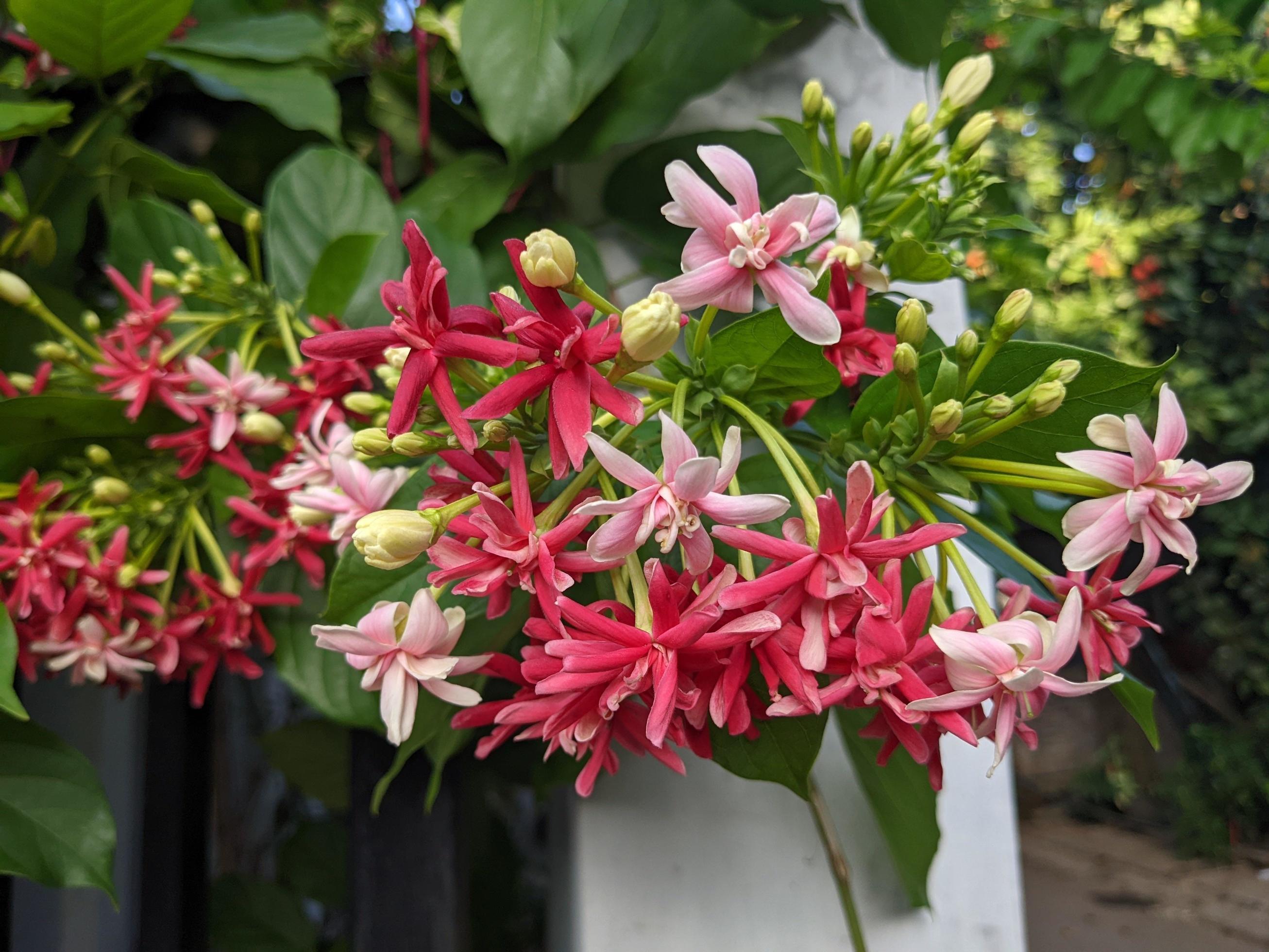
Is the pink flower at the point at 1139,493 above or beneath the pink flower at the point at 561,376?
beneath

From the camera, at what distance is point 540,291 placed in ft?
0.74

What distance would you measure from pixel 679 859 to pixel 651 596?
0.34 meters

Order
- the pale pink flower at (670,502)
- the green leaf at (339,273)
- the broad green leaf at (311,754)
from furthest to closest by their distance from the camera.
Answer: the broad green leaf at (311,754)
the green leaf at (339,273)
the pale pink flower at (670,502)

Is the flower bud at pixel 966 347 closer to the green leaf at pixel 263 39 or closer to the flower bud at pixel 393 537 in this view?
the flower bud at pixel 393 537

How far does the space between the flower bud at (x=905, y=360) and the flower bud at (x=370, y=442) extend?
17cm

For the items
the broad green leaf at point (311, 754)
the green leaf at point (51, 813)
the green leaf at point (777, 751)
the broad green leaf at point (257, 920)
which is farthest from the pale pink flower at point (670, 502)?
the broad green leaf at point (257, 920)

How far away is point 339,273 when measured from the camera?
0.42 metres

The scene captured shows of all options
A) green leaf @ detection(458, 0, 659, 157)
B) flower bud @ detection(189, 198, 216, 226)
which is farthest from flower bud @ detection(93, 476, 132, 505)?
green leaf @ detection(458, 0, 659, 157)

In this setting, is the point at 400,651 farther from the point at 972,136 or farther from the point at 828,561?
the point at 972,136

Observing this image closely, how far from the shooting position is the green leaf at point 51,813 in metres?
0.37

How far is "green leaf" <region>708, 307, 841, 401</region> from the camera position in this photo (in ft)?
0.87

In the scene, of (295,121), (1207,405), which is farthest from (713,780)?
(1207,405)

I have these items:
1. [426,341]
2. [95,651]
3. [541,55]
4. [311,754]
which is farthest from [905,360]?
[311,754]

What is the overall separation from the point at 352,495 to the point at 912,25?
0.45 m
